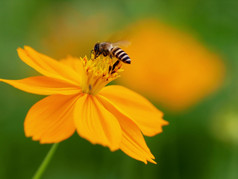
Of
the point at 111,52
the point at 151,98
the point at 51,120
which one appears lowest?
the point at 51,120

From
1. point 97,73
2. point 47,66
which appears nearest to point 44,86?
point 47,66

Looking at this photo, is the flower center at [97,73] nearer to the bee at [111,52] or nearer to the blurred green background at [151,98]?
the bee at [111,52]

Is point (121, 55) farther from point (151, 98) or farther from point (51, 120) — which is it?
point (151, 98)

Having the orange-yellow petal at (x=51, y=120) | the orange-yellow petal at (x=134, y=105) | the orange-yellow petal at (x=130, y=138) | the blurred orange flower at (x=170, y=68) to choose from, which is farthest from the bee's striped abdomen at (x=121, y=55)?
the blurred orange flower at (x=170, y=68)

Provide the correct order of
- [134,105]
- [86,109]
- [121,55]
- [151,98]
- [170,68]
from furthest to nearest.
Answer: [170,68], [151,98], [121,55], [134,105], [86,109]

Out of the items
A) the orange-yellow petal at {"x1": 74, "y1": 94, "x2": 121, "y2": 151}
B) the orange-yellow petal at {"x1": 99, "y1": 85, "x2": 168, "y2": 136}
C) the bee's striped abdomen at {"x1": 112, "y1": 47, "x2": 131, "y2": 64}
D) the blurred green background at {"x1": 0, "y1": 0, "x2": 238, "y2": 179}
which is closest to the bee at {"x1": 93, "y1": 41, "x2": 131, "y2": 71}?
the bee's striped abdomen at {"x1": 112, "y1": 47, "x2": 131, "y2": 64}

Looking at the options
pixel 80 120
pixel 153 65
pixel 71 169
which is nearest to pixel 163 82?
pixel 153 65
